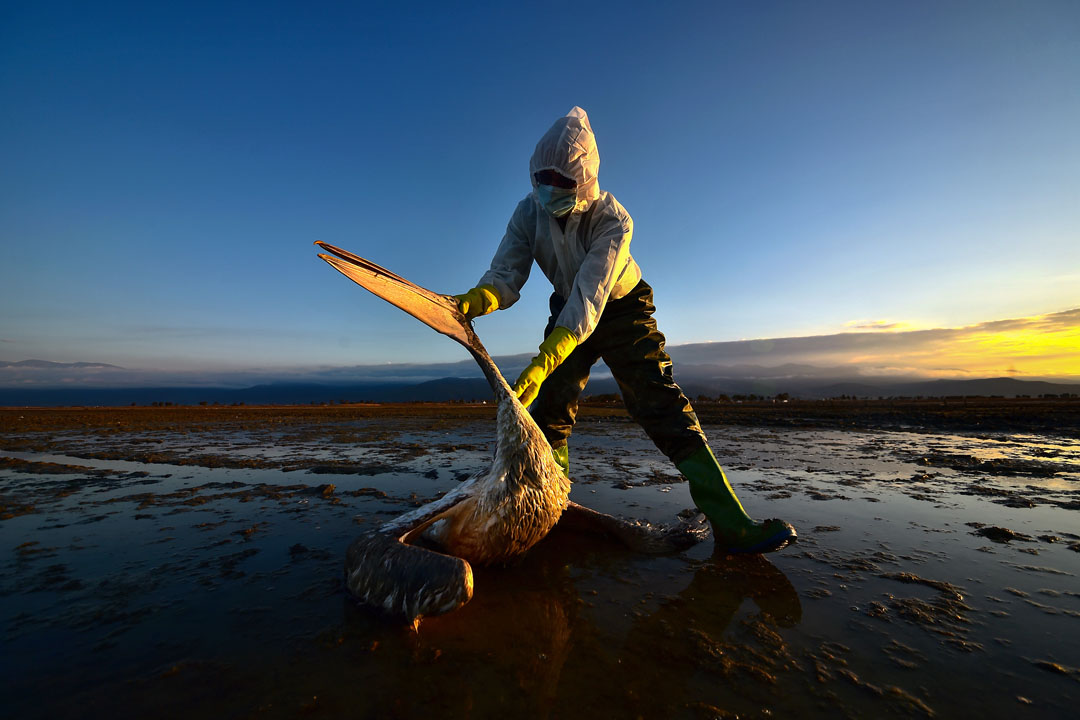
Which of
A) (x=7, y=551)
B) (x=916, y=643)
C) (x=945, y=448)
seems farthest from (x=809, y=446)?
(x=7, y=551)

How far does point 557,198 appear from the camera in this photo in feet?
10.3

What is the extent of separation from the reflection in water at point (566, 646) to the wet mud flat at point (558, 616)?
0.01 metres

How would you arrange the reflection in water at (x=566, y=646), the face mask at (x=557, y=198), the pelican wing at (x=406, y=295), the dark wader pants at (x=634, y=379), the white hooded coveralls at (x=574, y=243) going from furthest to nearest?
1. the dark wader pants at (x=634, y=379)
2. the face mask at (x=557, y=198)
3. the white hooded coveralls at (x=574, y=243)
4. the pelican wing at (x=406, y=295)
5. the reflection in water at (x=566, y=646)

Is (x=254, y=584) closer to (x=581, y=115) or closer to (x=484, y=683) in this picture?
(x=484, y=683)

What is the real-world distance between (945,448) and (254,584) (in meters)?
10.4

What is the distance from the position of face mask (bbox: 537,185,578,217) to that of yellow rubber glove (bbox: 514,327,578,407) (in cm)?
102

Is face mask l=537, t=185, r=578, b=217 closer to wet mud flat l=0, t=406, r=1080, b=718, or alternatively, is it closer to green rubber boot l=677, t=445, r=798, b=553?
green rubber boot l=677, t=445, r=798, b=553

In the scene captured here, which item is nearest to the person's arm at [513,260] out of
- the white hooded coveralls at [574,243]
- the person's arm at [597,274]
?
the white hooded coveralls at [574,243]

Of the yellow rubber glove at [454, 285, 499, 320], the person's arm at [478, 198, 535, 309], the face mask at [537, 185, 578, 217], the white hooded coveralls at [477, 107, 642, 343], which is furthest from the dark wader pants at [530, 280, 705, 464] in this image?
the face mask at [537, 185, 578, 217]

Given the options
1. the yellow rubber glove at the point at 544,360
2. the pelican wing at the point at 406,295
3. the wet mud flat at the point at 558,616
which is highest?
the pelican wing at the point at 406,295

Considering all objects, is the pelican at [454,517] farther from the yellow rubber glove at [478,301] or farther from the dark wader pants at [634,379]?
the dark wader pants at [634,379]

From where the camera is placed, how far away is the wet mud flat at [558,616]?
1.54m

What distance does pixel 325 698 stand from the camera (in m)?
1.52

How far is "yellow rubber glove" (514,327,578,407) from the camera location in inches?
105
